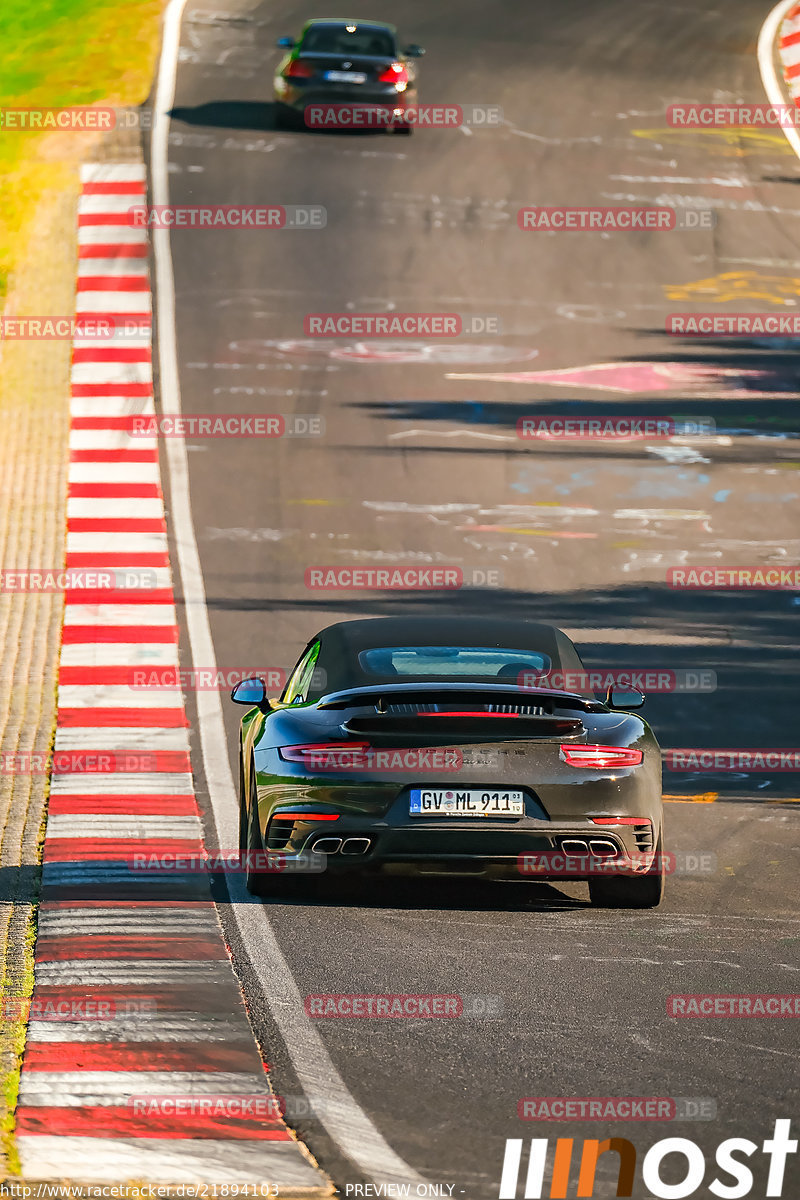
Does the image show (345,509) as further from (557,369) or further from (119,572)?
(557,369)

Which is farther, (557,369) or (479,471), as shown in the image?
(557,369)

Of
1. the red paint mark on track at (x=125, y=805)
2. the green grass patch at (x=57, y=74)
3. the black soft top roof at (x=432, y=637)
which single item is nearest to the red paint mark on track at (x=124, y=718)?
→ the red paint mark on track at (x=125, y=805)

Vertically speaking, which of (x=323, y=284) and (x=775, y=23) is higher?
(x=775, y=23)

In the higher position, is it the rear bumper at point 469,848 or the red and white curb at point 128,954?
the rear bumper at point 469,848

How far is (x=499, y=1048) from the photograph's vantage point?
629cm

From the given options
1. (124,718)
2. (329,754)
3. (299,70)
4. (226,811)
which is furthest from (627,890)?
(299,70)

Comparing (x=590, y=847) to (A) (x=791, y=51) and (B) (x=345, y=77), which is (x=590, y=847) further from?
(A) (x=791, y=51)

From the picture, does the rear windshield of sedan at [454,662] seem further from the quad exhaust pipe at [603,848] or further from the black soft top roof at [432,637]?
the quad exhaust pipe at [603,848]

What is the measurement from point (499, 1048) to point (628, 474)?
1441cm

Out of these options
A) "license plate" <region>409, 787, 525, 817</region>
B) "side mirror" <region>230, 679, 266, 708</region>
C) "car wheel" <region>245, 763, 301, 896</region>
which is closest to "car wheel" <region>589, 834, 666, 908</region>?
"license plate" <region>409, 787, 525, 817</region>

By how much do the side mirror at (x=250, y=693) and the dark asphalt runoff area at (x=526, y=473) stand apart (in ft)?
3.72

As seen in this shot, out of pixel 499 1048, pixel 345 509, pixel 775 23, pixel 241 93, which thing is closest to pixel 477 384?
pixel 345 509

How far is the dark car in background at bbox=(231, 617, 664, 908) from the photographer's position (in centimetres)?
809

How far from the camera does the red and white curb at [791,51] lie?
34500 mm
